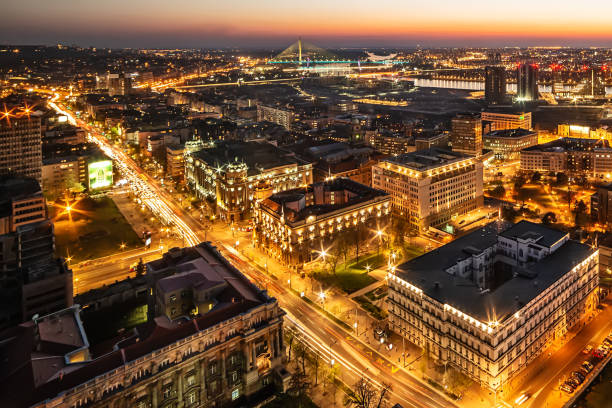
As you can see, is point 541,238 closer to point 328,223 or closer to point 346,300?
point 346,300

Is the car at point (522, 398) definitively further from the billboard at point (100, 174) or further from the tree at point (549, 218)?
the billboard at point (100, 174)

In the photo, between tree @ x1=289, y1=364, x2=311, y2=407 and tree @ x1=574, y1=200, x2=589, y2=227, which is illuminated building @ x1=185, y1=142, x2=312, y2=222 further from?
tree @ x1=574, y1=200, x2=589, y2=227

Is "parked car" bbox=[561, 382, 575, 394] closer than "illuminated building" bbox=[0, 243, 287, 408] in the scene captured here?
No

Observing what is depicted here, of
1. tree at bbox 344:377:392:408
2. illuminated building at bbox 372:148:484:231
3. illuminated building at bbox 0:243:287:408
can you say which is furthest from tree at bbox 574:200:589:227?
illuminated building at bbox 0:243:287:408

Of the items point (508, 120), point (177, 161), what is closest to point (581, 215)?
point (177, 161)

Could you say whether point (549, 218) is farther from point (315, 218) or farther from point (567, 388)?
point (567, 388)

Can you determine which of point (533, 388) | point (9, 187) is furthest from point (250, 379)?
point (9, 187)

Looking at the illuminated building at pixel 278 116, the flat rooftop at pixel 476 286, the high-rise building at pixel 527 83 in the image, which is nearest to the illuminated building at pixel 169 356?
the flat rooftop at pixel 476 286
